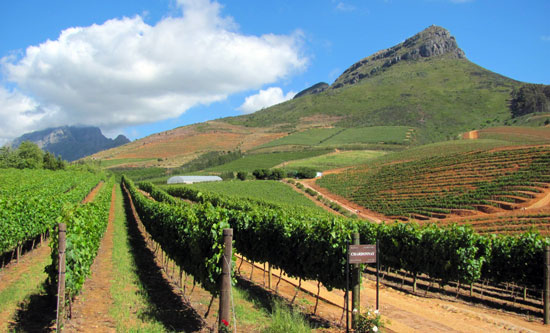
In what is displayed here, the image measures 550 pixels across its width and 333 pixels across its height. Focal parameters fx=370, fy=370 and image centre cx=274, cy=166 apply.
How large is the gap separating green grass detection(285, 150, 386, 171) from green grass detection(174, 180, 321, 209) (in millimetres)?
19366

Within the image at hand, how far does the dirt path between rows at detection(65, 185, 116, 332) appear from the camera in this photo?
27.3ft

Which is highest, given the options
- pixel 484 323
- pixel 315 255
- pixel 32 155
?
pixel 32 155

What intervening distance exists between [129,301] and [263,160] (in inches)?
3458

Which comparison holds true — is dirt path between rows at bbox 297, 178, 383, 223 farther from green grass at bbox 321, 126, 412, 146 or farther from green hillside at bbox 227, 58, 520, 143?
green hillside at bbox 227, 58, 520, 143

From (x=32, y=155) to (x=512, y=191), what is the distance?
9330 centimetres

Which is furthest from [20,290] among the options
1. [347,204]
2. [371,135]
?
[371,135]

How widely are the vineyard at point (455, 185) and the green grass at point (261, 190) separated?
6543mm

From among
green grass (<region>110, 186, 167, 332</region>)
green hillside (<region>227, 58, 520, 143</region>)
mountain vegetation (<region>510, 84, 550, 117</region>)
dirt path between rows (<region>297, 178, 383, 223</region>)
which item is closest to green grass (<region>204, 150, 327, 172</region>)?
dirt path between rows (<region>297, 178, 383, 223</region>)

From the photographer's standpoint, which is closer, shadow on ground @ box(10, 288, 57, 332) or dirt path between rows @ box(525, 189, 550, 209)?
shadow on ground @ box(10, 288, 57, 332)

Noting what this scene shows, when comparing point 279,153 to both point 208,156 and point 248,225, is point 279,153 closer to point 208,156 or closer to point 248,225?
point 208,156

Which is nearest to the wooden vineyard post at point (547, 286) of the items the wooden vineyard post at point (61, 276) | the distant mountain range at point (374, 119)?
the wooden vineyard post at point (61, 276)

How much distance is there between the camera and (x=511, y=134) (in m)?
77.8

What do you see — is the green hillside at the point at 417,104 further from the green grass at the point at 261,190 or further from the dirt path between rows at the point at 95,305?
the dirt path between rows at the point at 95,305

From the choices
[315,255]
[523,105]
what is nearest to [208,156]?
[523,105]
